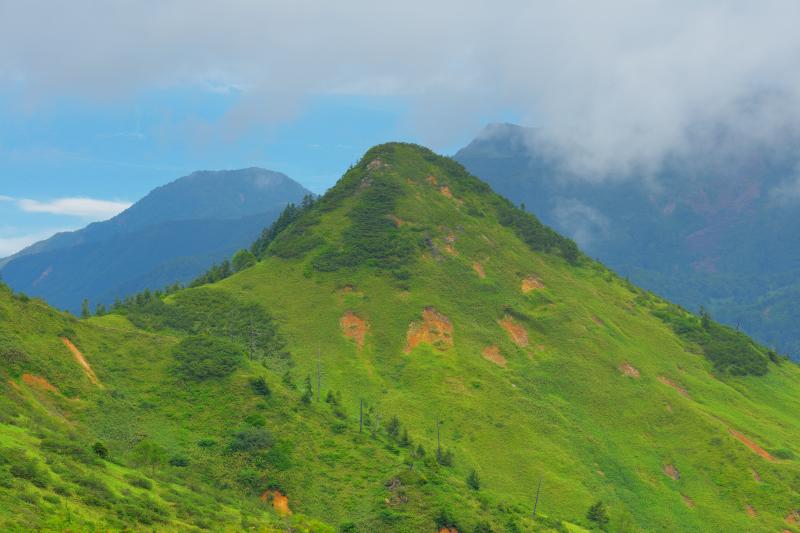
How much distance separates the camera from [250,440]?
95938 millimetres

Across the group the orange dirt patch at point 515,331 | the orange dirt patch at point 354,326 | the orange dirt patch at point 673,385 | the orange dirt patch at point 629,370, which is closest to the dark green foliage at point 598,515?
the orange dirt patch at point 629,370

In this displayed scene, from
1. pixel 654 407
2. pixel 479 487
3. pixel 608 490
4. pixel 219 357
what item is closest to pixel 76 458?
pixel 219 357

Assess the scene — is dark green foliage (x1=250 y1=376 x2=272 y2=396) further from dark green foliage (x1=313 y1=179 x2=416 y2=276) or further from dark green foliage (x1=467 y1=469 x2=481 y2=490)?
dark green foliage (x1=313 y1=179 x2=416 y2=276)

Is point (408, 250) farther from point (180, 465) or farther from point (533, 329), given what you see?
point (180, 465)

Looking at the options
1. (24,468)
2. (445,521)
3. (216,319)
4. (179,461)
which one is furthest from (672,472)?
(24,468)

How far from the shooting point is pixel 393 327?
15225 centimetres

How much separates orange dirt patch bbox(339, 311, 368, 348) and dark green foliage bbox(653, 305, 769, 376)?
81292 mm

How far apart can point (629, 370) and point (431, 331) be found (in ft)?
131

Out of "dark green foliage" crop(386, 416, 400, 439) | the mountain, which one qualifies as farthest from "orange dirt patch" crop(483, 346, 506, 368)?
"dark green foliage" crop(386, 416, 400, 439)

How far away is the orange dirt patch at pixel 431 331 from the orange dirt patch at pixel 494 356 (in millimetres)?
7194

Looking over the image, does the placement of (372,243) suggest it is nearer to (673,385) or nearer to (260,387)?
(673,385)

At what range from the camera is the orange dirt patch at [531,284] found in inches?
6934

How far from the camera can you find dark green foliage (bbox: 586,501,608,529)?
107 meters

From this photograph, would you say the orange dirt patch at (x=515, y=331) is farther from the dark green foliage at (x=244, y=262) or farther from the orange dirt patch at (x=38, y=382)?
the orange dirt patch at (x=38, y=382)
